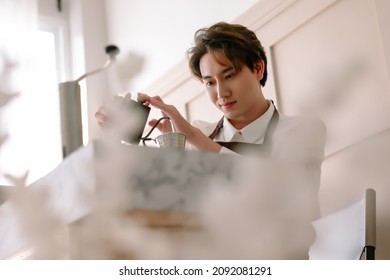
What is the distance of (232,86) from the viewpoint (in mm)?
521

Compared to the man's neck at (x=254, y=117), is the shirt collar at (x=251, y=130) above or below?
below

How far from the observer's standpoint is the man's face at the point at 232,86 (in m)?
0.51

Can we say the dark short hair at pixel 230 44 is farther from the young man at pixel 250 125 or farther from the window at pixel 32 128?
the window at pixel 32 128

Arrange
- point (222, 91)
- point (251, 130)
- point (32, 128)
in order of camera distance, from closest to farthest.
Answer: point (32, 128) → point (222, 91) → point (251, 130)

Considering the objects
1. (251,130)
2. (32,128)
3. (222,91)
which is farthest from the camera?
(251,130)

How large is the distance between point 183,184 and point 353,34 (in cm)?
86

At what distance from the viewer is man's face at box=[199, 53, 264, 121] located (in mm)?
512

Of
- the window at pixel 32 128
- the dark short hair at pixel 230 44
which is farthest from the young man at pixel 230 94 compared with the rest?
the window at pixel 32 128

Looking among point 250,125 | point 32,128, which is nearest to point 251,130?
point 250,125

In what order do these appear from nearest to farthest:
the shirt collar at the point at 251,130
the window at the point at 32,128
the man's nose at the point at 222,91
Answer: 1. the window at the point at 32,128
2. the man's nose at the point at 222,91
3. the shirt collar at the point at 251,130

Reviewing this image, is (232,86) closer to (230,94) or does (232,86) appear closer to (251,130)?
(230,94)

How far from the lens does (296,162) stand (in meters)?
0.18

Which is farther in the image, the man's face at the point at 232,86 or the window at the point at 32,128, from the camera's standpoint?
the man's face at the point at 232,86

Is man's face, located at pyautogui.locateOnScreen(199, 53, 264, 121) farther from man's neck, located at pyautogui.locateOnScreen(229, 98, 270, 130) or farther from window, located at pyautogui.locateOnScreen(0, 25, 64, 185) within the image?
window, located at pyautogui.locateOnScreen(0, 25, 64, 185)
